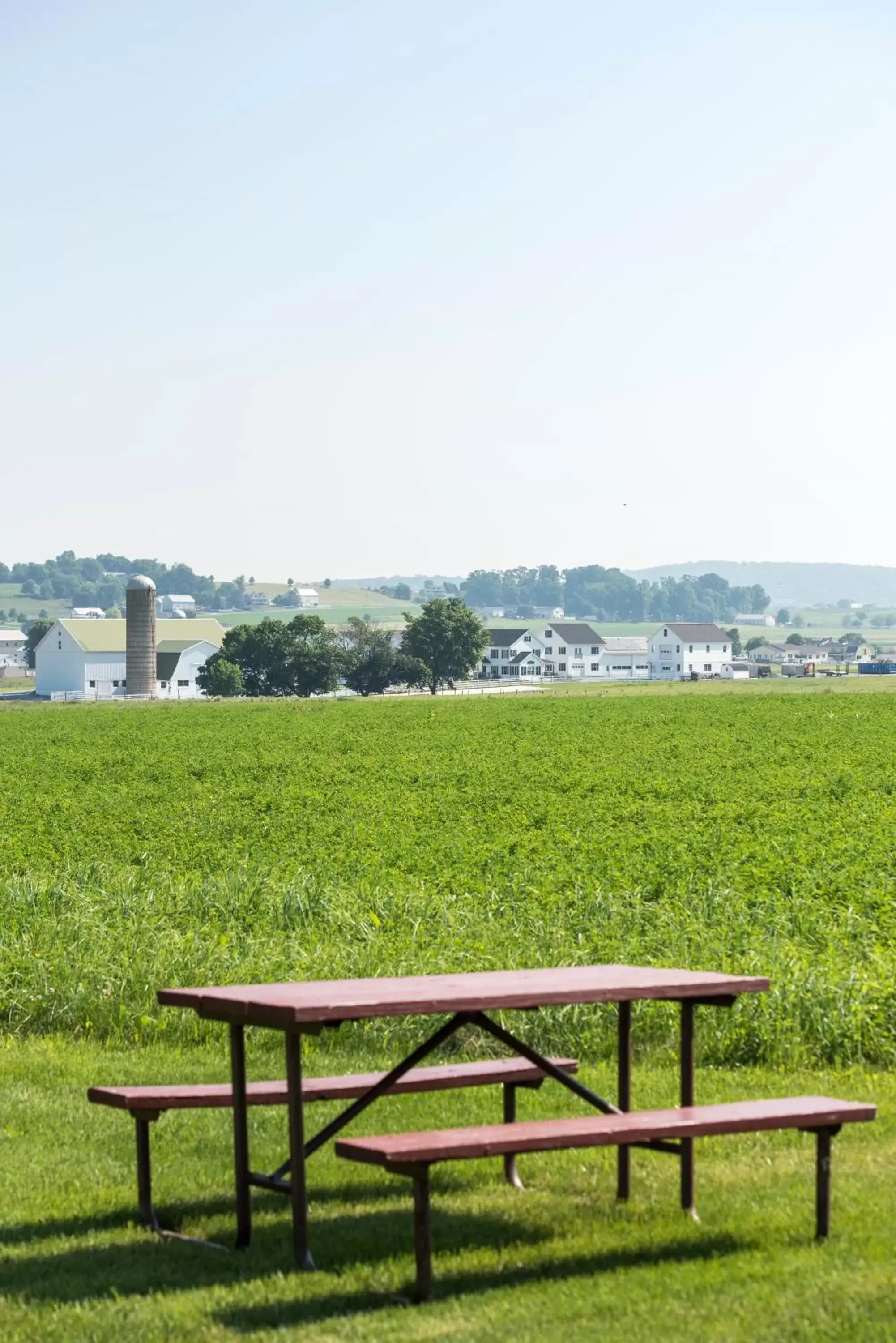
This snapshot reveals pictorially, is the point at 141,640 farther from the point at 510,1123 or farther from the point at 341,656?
the point at 510,1123

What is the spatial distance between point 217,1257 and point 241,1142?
440 millimetres

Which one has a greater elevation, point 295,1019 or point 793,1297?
point 295,1019

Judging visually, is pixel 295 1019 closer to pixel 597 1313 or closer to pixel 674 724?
pixel 597 1313

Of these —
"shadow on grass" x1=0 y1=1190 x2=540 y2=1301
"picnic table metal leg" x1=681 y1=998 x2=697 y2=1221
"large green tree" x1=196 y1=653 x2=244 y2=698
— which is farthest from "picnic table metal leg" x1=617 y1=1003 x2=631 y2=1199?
"large green tree" x1=196 y1=653 x2=244 y2=698

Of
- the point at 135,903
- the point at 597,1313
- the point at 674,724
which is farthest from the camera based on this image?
the point at 674,724

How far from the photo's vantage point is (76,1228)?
23.0 feet

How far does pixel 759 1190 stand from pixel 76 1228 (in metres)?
2.92

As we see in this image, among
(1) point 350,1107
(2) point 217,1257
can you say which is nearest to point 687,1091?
(1) point 350,1107

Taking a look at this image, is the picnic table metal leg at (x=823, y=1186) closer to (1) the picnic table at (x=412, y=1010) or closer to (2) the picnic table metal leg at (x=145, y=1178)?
(1) the picnic table at (x=412, y=1010)

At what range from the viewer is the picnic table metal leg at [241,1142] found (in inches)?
260

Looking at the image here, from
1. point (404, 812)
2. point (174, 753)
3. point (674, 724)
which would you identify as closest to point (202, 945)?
point (404, 812)

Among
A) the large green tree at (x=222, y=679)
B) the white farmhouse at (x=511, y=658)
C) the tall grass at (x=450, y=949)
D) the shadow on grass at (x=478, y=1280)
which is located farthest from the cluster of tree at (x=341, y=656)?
the shadow on grass at (x=478, y=1280)

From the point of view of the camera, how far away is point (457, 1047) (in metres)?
10.5

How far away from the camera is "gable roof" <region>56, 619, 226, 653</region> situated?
150 meters
